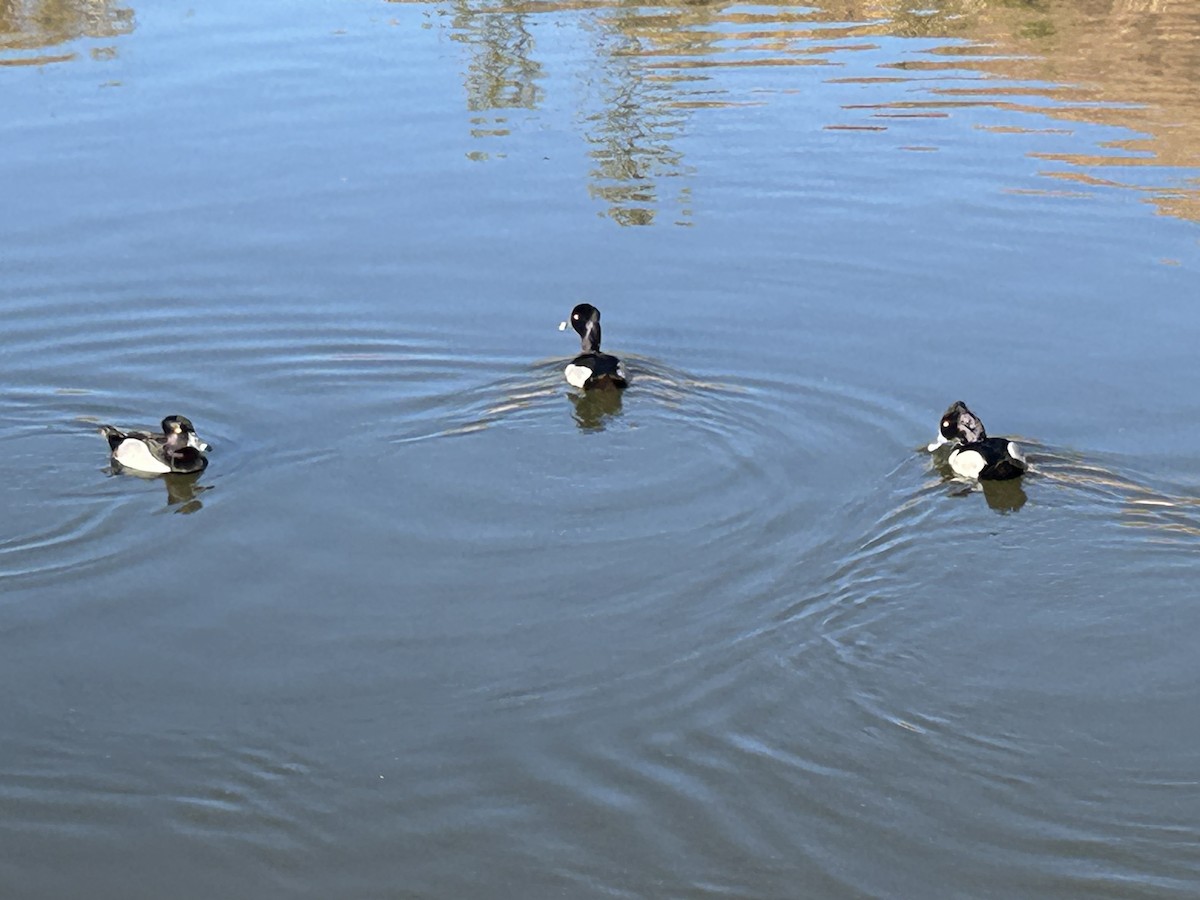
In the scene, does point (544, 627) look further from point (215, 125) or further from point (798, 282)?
point (215, 125)

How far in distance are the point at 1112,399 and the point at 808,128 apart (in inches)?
258

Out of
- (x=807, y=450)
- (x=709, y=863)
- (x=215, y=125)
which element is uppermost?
(x=215, y=125)

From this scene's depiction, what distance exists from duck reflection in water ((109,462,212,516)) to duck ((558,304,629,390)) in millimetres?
2583

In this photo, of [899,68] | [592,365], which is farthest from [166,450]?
[899,68]

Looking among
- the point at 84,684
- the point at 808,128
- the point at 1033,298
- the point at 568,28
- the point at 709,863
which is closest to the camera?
the point at 709,863

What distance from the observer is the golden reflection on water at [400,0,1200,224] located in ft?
53.7

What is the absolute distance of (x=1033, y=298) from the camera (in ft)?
43.6

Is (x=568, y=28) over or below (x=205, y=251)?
over

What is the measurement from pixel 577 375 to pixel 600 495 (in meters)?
1.37

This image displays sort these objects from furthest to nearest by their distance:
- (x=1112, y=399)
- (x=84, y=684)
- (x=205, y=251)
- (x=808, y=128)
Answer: (x=808, y=128)
(x=205, y=251)
(x=1112, y=399)
(x=84, y=684)

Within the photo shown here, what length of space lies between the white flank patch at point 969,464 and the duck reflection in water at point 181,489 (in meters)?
4.67

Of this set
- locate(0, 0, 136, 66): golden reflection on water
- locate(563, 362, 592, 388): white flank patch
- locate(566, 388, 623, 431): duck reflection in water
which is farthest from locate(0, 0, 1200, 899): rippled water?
locate(0, 0, 136, 66): golden reflection on water

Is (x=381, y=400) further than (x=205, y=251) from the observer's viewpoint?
No

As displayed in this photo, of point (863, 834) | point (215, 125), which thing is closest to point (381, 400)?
point (863, 834)
